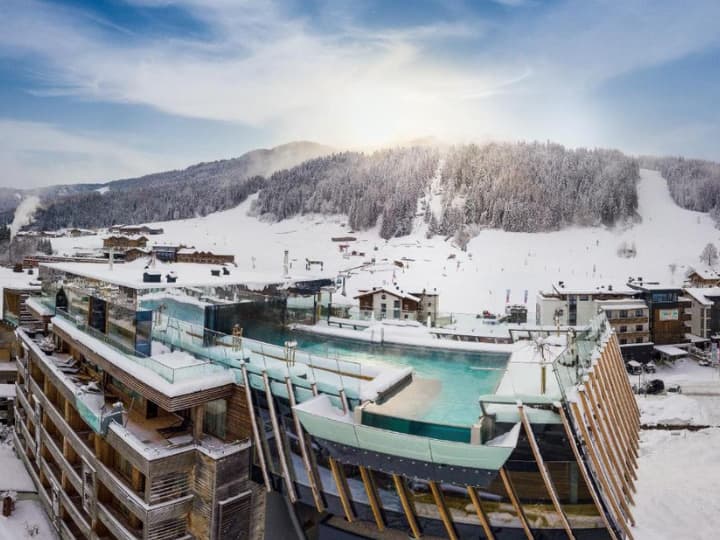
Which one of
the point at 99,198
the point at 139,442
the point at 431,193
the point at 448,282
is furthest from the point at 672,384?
the point at 99,198

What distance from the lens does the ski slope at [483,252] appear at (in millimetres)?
60156

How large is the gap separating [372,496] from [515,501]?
235cm

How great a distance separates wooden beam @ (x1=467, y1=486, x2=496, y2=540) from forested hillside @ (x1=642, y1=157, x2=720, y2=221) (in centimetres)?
13347

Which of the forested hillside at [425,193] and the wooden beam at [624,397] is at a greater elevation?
the forested hillside at [425,193]

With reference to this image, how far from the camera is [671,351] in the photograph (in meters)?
40.2

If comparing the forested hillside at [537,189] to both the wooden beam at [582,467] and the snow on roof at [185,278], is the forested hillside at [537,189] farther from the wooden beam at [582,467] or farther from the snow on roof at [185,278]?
the wooden beam at [582,467]

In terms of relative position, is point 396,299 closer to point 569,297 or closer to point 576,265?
point 569,297

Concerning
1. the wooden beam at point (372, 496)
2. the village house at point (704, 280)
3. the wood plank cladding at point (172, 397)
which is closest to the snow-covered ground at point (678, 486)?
the wooden beam at point (372, 496)

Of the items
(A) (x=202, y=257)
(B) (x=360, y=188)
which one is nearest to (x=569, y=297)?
(A) (x=202, y=257)

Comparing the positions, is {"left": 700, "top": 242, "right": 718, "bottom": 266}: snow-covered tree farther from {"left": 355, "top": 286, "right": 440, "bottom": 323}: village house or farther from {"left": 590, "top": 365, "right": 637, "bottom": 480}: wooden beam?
{"left": 590, "top": 365, "right": 637, "bottom": 480}: wooden beam

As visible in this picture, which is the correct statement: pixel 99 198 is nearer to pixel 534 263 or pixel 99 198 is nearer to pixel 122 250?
pixel 122 250

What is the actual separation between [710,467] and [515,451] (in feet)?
82.1

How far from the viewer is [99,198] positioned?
163m

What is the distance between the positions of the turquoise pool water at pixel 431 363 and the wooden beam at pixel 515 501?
914 mm
